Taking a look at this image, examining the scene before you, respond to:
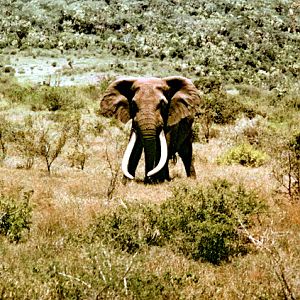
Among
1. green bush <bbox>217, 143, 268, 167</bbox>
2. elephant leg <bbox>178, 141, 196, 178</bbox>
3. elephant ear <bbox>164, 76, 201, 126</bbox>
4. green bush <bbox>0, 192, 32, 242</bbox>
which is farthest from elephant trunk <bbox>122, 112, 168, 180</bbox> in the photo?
green bush <bbox>217, 143, 268, 167</bbox>

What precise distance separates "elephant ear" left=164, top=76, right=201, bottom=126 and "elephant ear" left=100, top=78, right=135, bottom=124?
0.80 metres

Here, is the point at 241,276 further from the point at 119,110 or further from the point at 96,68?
the point at 96,68

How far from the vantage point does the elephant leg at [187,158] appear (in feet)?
35.6

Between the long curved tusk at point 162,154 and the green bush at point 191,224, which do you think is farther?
the long curved tusk at point 162,154

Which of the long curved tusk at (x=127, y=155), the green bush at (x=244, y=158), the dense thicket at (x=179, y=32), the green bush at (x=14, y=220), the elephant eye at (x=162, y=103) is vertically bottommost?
the dense thicket at (x=179, y=32)

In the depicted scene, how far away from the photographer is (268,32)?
57688 mm

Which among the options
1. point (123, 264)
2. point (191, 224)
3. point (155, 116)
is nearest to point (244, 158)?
point (155, 116)

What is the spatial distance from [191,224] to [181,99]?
4748mm

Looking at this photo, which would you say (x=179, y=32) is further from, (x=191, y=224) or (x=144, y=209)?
(x=191, y=224)

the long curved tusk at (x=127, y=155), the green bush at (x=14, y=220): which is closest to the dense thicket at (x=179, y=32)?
the long curved tusk at (x=127, y=155)

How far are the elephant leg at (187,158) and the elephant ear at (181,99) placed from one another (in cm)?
86

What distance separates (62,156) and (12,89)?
56.3 feet

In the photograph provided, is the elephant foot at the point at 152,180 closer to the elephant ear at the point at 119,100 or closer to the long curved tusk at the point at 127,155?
the long curved tusk at the point at 127,155

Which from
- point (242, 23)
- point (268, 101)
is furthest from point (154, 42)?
point (268, 101)
